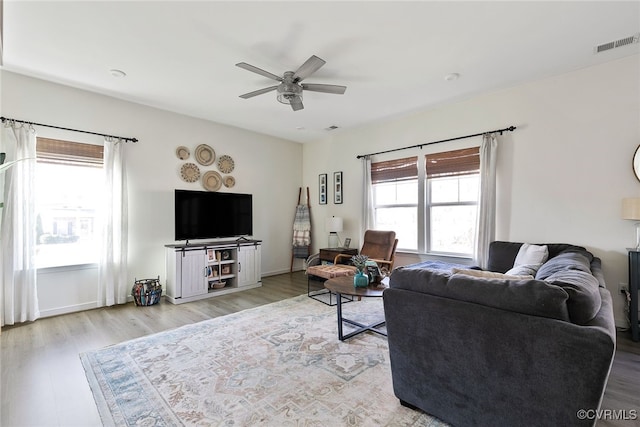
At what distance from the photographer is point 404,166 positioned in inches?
193

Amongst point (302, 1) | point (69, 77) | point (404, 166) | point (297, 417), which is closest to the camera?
point (297, 417)

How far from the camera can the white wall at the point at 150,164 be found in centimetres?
357

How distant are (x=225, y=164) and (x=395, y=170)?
118 inches

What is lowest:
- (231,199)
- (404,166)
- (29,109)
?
(231,199)

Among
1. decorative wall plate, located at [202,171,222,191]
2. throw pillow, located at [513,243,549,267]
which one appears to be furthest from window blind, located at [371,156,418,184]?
decorative wall plate, located at [202,171,222,191]

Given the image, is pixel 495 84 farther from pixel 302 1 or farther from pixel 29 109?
pixel 29 109

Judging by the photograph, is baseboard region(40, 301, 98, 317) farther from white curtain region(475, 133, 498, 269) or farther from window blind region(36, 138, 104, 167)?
white curtain region(475, 133, 498, 269)

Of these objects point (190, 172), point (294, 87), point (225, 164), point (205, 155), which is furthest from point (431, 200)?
point (190, 172)

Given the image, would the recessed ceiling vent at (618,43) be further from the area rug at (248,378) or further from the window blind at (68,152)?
the window blind at (68,152)

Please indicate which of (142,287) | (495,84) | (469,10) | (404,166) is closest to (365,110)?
(404,166)

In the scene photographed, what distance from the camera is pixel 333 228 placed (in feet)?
18.1

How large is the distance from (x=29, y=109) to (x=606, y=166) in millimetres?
6591

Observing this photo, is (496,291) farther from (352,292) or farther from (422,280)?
(352,292)

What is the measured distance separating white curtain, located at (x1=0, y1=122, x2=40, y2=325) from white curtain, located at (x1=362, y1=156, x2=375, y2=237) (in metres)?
→ 4.53
